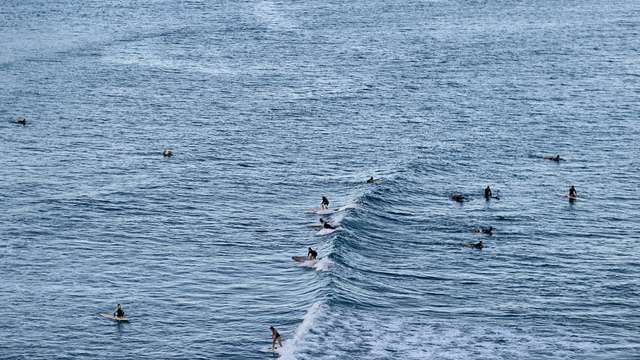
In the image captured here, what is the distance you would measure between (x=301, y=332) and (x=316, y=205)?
33.3m

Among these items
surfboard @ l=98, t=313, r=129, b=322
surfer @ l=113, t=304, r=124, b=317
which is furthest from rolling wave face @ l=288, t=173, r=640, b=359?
surfer @ l=113, t=304, r=124, b=317

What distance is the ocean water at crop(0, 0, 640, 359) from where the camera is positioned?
87.2m

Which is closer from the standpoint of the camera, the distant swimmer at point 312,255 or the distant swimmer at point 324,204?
the distant swimmer at point 312,255

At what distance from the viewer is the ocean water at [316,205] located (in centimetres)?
8719

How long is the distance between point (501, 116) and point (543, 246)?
166 feet

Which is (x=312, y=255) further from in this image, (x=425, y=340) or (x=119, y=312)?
(x=119, y=312)

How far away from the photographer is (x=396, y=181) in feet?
408

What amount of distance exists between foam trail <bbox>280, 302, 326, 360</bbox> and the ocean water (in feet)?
0.81

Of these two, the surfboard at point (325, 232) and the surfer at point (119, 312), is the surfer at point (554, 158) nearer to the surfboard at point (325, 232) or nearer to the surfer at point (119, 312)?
the surfboard at point (325, 232)

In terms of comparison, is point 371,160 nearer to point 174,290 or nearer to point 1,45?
point 174,290

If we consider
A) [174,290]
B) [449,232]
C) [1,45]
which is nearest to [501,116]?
[449,232]

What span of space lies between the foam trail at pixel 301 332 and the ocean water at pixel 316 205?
0.25m

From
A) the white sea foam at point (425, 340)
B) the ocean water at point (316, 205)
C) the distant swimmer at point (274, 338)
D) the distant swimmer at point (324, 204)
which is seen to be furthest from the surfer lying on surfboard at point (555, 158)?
the distant swimmer at point (274, 338)

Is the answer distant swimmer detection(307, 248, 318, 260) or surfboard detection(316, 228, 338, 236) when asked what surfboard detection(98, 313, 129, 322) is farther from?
surfboard detection(316, 228, 338, 236)
